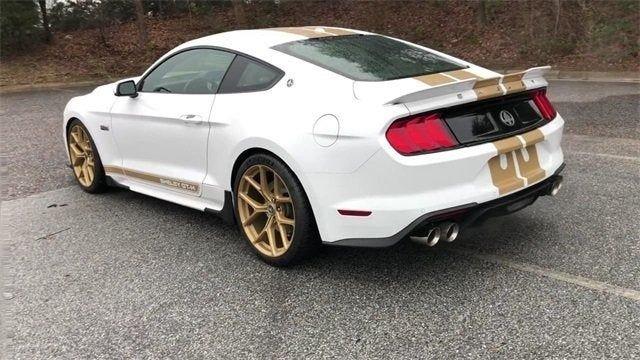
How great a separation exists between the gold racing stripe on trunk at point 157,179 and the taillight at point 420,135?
170 centimetres

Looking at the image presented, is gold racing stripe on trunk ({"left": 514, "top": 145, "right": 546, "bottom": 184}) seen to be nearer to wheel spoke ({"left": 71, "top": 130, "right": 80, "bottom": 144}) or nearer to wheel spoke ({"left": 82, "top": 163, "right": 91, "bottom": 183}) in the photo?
wheel spoke ({"left": 82, "top": 163, "right": 91, "bottom": 183})

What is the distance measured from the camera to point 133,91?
4.65 m

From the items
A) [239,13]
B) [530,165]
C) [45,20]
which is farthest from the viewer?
[239,13]

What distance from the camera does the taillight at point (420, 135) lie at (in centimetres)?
305

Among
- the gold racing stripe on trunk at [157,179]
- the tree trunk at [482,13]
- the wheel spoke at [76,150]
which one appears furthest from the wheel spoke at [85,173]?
the tree trunk at [482,13]

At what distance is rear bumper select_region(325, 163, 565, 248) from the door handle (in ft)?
4.54

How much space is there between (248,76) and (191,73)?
73 centimetres

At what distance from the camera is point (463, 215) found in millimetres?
3174

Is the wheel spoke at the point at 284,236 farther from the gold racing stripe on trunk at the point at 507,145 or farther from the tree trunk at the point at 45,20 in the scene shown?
the tree trunk at the point at 45,20

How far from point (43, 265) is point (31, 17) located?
13.7m

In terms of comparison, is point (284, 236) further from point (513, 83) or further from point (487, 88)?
point (513, 83)

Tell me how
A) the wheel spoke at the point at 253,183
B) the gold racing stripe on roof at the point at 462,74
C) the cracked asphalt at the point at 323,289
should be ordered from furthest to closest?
1. the wheel spoke at the point at 253,183
2. the gold racing stripe on roof at the point at 462,74
3. the cracked asphalt at the point at 323,289

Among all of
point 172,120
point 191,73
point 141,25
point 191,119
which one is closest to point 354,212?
point 191,119

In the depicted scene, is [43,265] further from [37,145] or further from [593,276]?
[37,145]
